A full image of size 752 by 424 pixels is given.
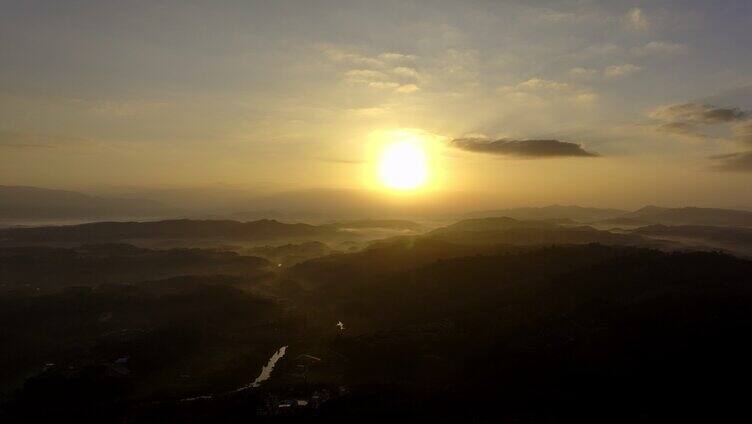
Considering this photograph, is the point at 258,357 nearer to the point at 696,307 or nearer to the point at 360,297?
the point at 360,297

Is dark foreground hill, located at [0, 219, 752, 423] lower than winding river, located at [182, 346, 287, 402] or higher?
higher

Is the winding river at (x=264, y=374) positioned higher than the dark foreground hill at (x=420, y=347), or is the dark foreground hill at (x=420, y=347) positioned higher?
the dark foreground hill at (x=420, y=347)

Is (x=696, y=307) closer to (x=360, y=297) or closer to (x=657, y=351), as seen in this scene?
(x=657, y=351)

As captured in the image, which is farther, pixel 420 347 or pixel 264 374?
pixel 420 347

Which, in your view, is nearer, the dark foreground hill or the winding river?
the dark foreground hill

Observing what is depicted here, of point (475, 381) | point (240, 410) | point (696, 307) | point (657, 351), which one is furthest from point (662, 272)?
point (240, 410)

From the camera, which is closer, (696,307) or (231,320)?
(696,307)

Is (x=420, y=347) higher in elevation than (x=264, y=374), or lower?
higher

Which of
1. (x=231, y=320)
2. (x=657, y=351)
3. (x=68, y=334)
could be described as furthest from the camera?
(x=231, y=320)

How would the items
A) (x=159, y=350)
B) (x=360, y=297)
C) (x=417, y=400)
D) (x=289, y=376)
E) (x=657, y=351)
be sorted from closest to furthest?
(x=417, y=400) < (x=657, y=351) < (x=289, y=376) < (x=159, y=350) < (x=360, y=297)

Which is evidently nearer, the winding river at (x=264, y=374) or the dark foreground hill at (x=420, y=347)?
the dark foreground hill at (x=420, y=347)

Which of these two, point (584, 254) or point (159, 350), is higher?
point (584, 254)
